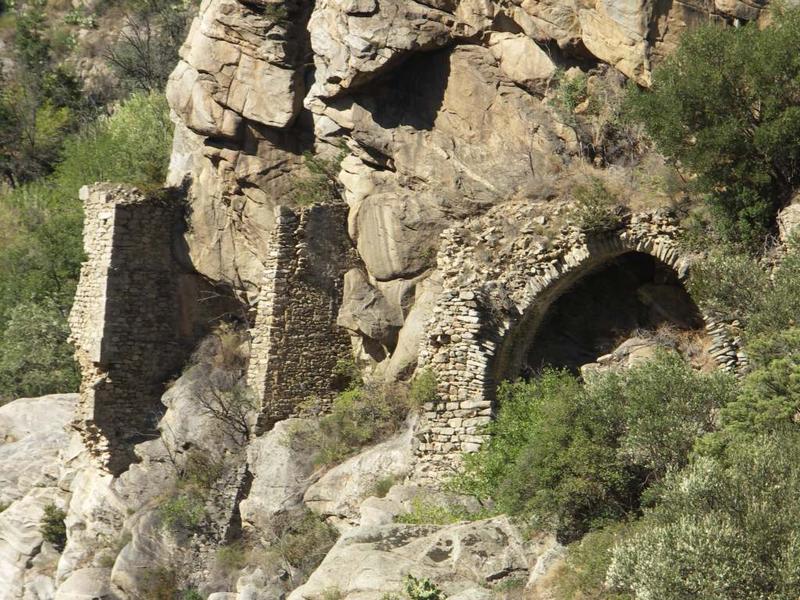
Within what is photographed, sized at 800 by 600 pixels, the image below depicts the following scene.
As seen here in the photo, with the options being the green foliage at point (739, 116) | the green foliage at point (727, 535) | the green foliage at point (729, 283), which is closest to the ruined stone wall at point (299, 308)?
the green foliage at point (739, 116)

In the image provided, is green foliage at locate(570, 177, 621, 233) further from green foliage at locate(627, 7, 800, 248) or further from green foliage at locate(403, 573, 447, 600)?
green foliage at locate(403, 573, 447, 600)

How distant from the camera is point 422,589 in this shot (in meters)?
17.7

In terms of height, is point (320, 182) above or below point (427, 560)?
above

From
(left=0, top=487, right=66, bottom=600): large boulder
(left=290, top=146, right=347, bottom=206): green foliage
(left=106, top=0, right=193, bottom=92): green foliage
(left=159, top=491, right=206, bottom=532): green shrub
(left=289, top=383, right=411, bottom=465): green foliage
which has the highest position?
(left=106, top=0, right=193, bottom=92): green foliage

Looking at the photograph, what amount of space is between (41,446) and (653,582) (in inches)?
852

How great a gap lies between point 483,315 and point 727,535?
29.4ft

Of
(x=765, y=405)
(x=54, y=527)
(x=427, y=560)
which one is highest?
(x=765, y=405)

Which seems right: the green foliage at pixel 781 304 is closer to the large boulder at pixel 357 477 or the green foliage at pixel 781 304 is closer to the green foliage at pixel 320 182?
the large boulder at pixel 357 477

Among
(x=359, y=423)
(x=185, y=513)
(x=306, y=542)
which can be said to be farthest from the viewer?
(x=185, y=513)

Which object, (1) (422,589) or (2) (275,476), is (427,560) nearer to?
(1) (422,589)

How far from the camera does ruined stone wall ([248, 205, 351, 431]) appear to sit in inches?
1073

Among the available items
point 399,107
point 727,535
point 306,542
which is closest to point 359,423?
point 306,542

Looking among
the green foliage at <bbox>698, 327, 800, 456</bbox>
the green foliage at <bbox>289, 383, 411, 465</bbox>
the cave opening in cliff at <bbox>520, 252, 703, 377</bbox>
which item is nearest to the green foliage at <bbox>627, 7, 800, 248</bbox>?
the cave opening in cliff at <bbox>520, 252, 703, 377</bbox>

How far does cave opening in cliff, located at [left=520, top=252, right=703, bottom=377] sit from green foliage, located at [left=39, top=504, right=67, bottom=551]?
12.2m
